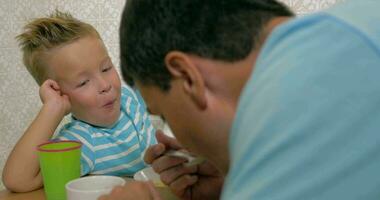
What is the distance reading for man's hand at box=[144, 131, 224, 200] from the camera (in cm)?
84

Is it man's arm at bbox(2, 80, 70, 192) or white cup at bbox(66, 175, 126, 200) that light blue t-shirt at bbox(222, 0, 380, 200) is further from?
man's arm at bbox(2, 80, 70, 192)

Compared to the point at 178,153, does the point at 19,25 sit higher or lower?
higher

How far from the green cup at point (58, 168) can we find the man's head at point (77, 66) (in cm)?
26

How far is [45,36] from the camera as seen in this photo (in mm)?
1130

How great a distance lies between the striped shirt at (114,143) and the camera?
1101 millimetres

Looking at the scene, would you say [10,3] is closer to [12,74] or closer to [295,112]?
[12,74]

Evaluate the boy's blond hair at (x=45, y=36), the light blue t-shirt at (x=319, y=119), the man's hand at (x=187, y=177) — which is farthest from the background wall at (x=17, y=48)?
the light blue t-shirt at (x=319, y=119)

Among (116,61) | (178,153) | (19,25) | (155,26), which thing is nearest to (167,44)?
(155,26)

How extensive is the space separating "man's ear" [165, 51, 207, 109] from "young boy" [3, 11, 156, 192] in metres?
0.64

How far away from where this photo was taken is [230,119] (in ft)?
1.65

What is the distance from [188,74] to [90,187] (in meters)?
→ 0.41

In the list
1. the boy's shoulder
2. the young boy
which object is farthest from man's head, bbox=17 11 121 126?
the boy's shoulder

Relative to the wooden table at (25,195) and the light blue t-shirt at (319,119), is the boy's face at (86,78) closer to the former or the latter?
the wooden table at (25,195)

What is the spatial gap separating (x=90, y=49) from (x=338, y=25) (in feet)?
2.76
